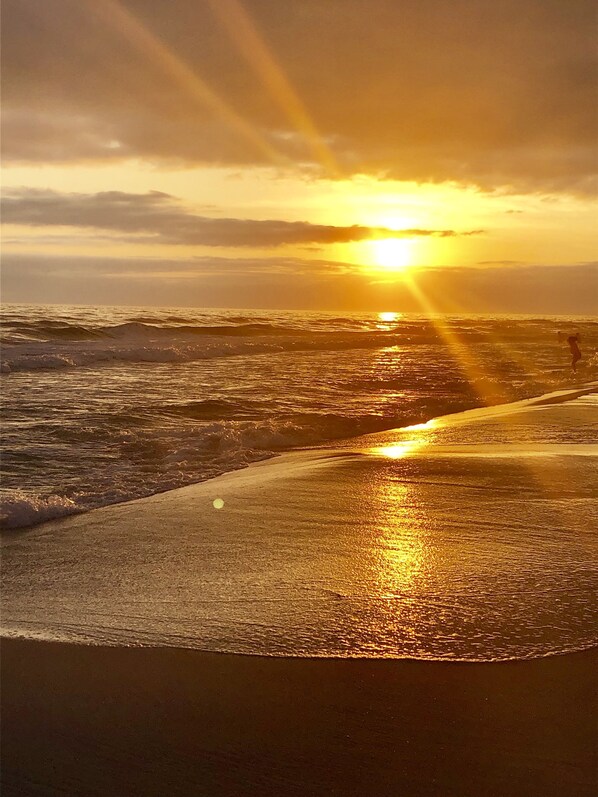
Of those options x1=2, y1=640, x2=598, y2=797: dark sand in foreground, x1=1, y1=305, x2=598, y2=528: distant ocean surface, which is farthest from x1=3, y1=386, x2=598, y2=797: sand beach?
x1=1, y1=305, x2=598, y2=528: distant ocean surface

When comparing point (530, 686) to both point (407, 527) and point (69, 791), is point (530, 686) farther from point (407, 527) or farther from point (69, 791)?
point (407, 527)

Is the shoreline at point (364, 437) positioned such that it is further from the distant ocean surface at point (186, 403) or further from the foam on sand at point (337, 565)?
the foam on sand at point (337, 565)

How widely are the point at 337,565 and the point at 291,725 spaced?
6.48ft

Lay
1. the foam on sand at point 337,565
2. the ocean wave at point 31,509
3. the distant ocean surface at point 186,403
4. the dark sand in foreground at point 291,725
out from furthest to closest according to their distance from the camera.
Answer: the distant ocean surface at point 186,403 → the ocean wave at point 31,509 → the foam on sand at point 337,565 → the dark sand in foreground at point 291,725

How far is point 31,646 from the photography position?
411 centimetres

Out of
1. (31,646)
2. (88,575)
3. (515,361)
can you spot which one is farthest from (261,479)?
(515,361)

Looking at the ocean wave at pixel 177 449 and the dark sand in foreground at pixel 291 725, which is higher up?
the dark sand in foreground at pixel 291 725

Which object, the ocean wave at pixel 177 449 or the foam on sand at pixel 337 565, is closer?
the foam on sand at pixel 337 565

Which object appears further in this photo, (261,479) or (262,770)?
(261,479)

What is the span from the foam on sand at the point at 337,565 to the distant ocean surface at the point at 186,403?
1108mm

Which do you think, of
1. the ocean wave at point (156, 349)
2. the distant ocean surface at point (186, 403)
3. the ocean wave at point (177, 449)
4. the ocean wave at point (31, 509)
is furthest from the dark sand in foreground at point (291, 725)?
the ocean wave at point (156, 349)

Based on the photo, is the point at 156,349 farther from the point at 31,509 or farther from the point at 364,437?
the point at 31,509

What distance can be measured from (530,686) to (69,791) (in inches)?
81.3

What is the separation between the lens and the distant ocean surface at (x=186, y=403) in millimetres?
8789
